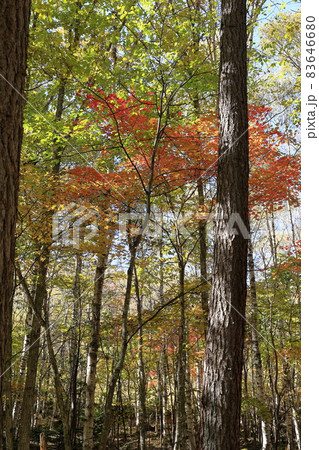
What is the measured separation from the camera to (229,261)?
11.5ft

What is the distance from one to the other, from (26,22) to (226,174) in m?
2.33

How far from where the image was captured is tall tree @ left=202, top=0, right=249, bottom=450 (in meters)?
3.19

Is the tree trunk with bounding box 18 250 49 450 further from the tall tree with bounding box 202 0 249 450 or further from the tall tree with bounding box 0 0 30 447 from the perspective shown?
the tall tree with bounding box 0 0 30 447

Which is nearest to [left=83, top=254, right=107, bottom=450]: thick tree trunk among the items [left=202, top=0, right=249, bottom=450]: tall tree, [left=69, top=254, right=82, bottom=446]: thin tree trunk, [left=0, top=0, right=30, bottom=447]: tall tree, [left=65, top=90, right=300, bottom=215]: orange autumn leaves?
[left=69, top=254, right=82, bottom=446]: thin tree trunk

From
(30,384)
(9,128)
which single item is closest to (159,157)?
(9,128)

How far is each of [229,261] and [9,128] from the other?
236 cm

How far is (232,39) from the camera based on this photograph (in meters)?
4.00

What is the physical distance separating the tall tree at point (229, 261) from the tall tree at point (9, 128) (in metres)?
2.04

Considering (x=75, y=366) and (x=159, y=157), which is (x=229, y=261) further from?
(x=75, y=366)

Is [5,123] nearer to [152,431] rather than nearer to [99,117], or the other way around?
[99,117]

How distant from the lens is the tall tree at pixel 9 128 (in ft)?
5.89

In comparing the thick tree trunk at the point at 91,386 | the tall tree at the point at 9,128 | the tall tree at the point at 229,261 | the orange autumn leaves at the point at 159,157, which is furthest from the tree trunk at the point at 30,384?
the tall tree at the point at 9,128

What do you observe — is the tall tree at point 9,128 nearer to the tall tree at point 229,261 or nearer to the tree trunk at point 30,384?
the tall tree at point 229,261
